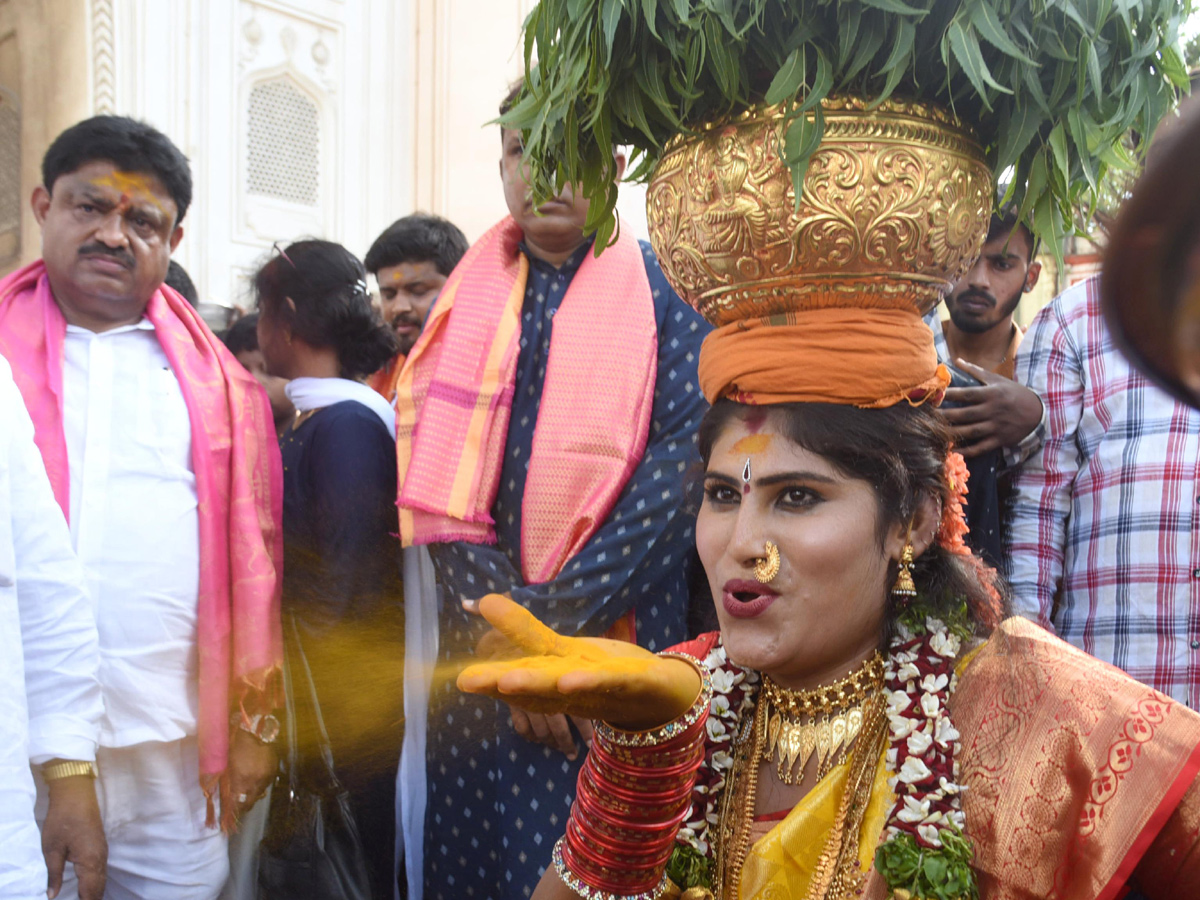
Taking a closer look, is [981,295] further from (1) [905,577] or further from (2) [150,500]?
(2) [150,500]

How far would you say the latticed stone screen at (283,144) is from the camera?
988 cm

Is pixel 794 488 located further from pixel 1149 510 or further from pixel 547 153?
pixel 1149 510

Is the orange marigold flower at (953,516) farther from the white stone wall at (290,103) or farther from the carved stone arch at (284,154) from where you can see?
the carved stone arch at (284,154)

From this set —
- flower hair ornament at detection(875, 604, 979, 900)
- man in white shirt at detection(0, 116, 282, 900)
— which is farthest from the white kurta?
flower hair ornament at detection(875, 604, 979, 900)

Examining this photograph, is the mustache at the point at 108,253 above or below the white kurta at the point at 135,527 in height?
above

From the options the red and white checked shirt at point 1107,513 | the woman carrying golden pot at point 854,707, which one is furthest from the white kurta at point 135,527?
the red and white checked shirt at point 1107,513

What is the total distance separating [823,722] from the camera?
2193mm

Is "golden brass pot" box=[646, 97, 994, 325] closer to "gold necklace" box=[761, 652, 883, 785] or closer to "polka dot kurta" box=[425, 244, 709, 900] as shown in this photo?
"gold necklace" box=[761, 652, 883, 785]

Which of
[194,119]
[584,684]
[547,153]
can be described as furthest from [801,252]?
[194,119]

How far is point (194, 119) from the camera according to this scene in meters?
9.28

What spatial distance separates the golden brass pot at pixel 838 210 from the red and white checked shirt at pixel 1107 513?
138cm

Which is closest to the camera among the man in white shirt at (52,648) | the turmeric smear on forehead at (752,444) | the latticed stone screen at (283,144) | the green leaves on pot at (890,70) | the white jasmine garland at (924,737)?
the green leaves on pot at (890,70)

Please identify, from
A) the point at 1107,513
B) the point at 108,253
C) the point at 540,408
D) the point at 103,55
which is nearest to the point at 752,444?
the point at 540,408

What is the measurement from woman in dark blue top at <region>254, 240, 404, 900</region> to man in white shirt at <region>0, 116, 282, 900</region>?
0.17 m
